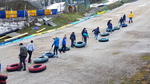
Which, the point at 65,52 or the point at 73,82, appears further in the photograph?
the point at 65,52

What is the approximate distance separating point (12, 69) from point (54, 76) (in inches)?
143

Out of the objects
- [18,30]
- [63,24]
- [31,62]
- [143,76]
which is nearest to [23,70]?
[31,62]

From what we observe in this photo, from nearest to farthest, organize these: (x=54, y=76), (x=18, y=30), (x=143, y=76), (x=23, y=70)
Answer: (x=143, y=76) → (x=54, y=76) → (x=23, y=70) → (x=18, y=30)

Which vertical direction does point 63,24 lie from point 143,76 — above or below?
above

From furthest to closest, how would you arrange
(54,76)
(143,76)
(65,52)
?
(65,52) → (54,76) → (143,76)

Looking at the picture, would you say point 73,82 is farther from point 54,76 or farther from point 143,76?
point 143,76

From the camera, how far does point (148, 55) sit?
1333cm

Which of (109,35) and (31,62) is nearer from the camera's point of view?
(31,62)

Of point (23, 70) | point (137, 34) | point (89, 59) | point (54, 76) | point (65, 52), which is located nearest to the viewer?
point (54, 76)

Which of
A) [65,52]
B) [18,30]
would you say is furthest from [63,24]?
[65,52]

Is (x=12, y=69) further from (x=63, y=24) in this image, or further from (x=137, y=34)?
(x=63, y=24)

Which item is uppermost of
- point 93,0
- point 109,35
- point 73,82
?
point 93,0

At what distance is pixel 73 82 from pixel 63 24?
85.0ft

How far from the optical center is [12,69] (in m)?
12.7
